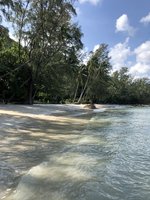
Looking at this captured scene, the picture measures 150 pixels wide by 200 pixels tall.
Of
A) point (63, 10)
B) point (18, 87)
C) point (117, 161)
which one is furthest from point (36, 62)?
point (117, 161)

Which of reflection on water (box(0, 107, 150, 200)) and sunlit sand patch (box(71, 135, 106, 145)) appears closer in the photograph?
reflection on water (box(0, 107, 150, 200))

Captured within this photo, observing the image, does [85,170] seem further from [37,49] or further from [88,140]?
[37,49]

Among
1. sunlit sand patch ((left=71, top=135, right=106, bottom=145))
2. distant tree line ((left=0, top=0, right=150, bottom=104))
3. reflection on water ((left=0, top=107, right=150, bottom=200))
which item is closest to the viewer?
reflection on water ((left=0, top=107, right=150, bottom=200))

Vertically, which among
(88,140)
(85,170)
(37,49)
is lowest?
(85,170)

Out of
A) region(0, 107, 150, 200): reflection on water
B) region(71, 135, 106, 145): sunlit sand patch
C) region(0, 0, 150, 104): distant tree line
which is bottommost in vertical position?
region(0, 107, 150, 200): reflection on water

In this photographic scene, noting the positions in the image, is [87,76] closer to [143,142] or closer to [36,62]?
[36,62]

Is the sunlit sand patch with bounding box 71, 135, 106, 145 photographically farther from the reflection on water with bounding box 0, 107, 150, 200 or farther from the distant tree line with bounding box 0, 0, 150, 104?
the distant tree line with bounding box 0, 0, 150, 104

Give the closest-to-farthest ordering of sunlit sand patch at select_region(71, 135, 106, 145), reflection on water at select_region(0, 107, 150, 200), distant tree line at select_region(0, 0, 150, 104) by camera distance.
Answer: reflection on water at select_region(0, 107, 150, 200) < sunlit sand patch at select_region(71, 135, 106, 145) < distant tree line at select_region(0, 0, 150, 104)

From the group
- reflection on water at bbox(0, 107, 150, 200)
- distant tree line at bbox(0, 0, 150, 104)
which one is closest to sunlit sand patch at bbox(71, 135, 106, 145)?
reflection on water at bbox(0, 107, 150, 200)

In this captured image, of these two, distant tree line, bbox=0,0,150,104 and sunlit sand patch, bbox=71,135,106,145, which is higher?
distant tree line, bbox=0,0,150,104

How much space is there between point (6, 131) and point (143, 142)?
6.48 meters

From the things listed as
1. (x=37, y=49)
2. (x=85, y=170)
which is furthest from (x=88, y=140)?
(x=37, y=49)

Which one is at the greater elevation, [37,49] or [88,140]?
[37,49]

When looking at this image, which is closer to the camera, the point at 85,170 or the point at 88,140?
the point at 85,170
